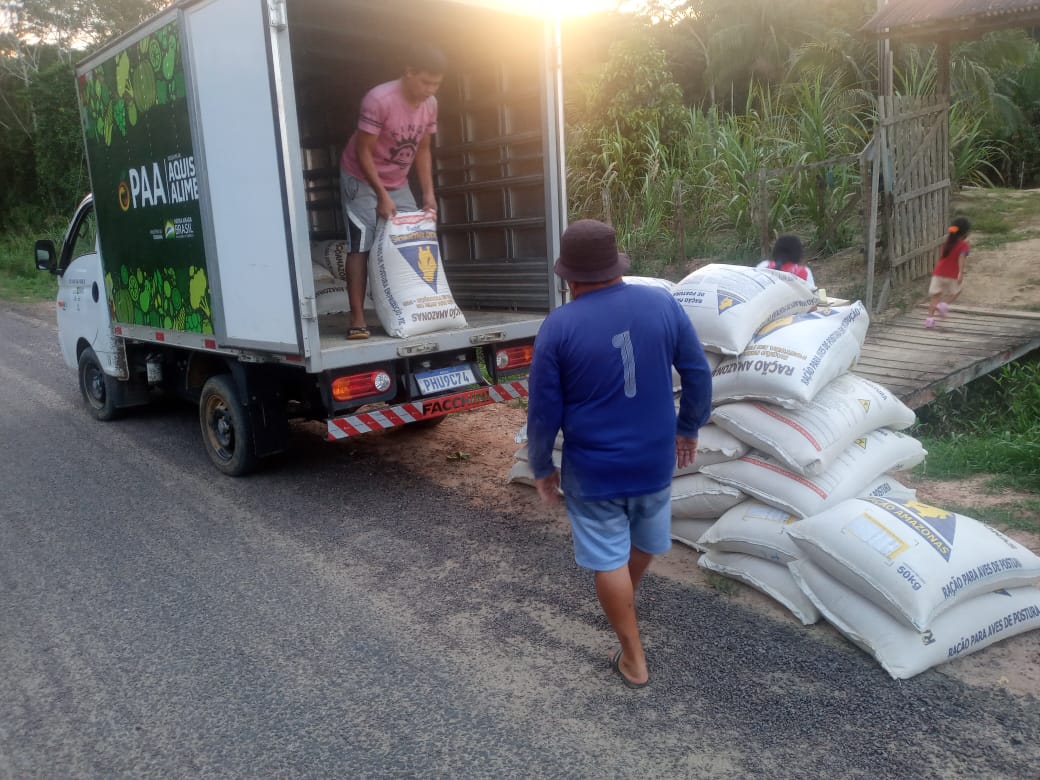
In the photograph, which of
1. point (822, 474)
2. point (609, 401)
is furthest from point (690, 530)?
point (609, 401)

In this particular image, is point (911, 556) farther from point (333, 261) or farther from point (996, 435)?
point (333, 261)

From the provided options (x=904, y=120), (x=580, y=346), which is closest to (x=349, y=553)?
(x=580, y=346)

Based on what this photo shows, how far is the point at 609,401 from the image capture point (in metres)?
2.89

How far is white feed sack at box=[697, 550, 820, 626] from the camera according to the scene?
347 centimetres

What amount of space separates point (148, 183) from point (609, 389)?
13.2 feet

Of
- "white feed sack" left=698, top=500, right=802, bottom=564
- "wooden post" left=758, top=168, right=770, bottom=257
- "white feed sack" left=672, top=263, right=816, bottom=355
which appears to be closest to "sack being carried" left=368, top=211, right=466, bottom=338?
"white feed sack" left=672, top=263, right=816, bottom=355

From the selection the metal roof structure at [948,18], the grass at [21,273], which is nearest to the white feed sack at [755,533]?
the metal roof structure at [948,18]

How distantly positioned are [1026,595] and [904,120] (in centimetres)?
632

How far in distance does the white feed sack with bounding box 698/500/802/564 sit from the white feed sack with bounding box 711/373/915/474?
0.75 ft

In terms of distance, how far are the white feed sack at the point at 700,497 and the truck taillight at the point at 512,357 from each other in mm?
1592

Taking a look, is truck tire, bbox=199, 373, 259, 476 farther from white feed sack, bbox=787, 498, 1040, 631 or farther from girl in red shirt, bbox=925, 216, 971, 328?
girl in red shirt, bbox=925, 216, 971, 328

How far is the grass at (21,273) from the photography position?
17.7 metres

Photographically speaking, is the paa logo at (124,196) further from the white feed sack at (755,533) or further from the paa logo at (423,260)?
the white feed sack at (755,533)

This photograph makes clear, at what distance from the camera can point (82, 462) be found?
6.25 m
